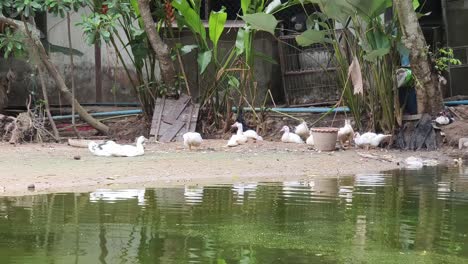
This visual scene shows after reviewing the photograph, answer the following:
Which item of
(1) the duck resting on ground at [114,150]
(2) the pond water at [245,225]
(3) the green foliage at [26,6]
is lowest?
(2) the pond water at [245,225]

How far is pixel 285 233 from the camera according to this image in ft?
16.2

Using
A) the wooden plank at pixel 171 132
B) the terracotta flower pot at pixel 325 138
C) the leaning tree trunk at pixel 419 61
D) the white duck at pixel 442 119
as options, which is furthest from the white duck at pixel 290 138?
the white duck at pixel 442 119

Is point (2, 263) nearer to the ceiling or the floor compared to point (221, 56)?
nearer to the floor

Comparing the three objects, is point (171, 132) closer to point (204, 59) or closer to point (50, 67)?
point (204, 59)

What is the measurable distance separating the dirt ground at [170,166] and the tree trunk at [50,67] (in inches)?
54.5

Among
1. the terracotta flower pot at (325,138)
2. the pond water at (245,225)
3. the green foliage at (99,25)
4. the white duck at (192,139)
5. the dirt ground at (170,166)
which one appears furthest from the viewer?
the green foliage at (99,25)

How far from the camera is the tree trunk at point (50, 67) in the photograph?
11.8 m

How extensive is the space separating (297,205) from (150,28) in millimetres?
6471

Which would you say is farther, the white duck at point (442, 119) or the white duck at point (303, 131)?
the white duck at point (303, 131)

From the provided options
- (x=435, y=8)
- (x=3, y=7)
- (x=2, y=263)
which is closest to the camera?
(x=2, y=263)

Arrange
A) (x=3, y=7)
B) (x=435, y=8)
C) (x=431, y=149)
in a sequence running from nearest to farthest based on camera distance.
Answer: (x=431, y=149) → (x=3, y=7) → (x=435, y=8)

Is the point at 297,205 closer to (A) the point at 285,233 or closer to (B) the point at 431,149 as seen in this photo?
(A) the point at 285,233

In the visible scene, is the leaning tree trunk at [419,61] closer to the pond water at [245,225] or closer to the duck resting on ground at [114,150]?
the pond water at [245,225]

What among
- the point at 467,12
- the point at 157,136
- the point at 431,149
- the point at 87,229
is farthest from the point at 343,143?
the point at 87,229
